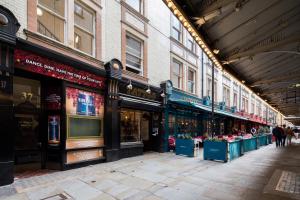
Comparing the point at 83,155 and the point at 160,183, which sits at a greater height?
the point at 83,155

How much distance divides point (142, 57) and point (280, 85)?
29.1 ft

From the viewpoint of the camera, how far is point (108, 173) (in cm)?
812

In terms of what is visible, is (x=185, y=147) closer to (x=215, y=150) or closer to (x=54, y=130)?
(x=215, y=150)

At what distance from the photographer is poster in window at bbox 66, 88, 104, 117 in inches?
350

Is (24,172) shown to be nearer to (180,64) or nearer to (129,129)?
(129,129)

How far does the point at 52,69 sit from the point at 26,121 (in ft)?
12.8

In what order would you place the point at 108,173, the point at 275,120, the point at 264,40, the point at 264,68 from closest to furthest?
the point at 264,40 → the point at 108,173 → the point at 264,68 → the point at 275,120

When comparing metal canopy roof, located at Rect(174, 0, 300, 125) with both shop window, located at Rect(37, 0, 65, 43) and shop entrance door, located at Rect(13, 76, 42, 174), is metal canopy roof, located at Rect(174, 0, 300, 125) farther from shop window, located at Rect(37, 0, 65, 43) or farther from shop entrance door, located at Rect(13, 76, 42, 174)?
shop entrance door, located at Rect(13, 76, 42, 174)

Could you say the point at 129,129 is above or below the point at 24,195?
above

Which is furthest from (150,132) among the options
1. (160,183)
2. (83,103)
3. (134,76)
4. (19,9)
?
(19,9)

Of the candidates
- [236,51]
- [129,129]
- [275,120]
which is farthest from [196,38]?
[275,120]

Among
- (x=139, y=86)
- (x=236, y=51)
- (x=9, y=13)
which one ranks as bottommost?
(x=139, y=86)

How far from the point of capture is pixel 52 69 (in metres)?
8.09

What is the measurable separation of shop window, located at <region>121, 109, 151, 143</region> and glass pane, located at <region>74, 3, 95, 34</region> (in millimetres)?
4441
